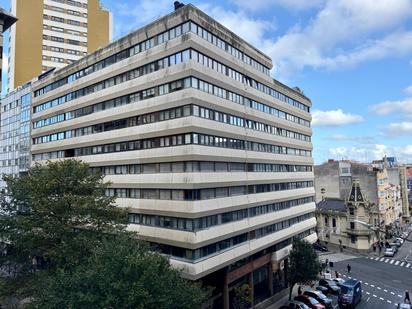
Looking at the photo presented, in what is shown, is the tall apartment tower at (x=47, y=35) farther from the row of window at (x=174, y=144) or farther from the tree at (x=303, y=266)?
the tree at (x=303, y=266)

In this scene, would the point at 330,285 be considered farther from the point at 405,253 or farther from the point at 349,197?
the point at 405,253

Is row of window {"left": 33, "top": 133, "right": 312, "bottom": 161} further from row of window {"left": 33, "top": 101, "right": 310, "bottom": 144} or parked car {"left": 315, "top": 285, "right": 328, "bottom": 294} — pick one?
parked car {"left": 315, "top": 285, "right": 328, "bottom": 294}

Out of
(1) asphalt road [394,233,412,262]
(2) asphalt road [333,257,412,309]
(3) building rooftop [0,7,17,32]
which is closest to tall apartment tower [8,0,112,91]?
(3) building rooftop [0,7,17,32]

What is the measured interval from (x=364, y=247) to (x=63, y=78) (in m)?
64.7

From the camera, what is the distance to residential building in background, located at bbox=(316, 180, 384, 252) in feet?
234

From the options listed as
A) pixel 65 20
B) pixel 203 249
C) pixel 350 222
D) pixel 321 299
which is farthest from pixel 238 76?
pixel 65 20

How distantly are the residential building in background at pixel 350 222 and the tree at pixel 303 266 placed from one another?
3175cm

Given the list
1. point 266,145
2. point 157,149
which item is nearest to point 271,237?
point 266,145

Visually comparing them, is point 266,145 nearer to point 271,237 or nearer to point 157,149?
point 271,237

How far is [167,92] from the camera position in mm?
31953

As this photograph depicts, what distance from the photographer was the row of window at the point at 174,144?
101 feet

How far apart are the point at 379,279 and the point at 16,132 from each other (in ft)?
210

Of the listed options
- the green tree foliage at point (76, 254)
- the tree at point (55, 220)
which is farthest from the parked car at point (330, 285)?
the tree at point (55, 220)

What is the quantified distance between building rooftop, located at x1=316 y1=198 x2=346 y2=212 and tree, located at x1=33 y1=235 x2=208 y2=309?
63.1 metres
